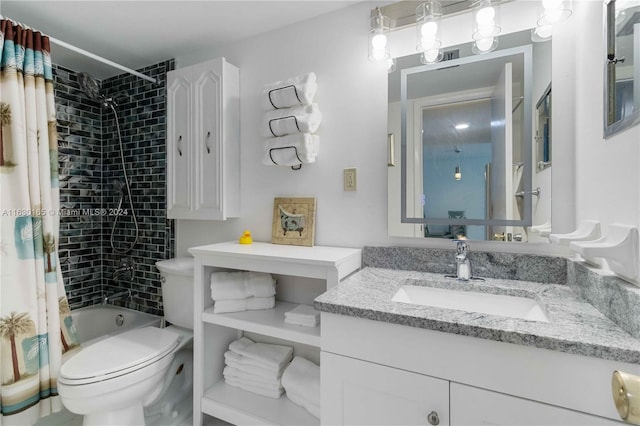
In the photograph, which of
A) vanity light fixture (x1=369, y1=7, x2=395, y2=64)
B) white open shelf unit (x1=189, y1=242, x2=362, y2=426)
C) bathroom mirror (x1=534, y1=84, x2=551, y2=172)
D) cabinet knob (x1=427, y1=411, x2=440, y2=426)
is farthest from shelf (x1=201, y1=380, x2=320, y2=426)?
vanity light fixture (x1=369, y1=7, x2=395, y2=64)

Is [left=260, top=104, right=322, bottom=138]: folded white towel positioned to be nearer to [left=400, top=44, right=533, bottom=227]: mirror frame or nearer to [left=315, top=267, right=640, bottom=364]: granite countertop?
[left=400, top=44, right=533, bottom=227]: mirror frame

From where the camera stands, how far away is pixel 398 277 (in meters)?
1.34

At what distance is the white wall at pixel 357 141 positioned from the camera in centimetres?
101

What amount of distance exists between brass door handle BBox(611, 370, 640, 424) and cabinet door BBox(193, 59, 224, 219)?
1.73 m

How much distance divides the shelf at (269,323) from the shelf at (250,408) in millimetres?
386

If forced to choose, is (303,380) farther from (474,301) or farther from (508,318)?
(508,318)

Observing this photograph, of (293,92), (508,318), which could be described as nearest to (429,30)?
(293,92)

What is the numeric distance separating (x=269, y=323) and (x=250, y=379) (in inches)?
15.9

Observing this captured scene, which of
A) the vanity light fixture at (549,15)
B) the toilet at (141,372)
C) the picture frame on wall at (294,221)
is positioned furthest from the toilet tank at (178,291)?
the vanity light fixture at (549,15)

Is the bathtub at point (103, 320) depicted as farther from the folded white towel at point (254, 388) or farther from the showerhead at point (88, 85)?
the showerhead at point (88, 85)

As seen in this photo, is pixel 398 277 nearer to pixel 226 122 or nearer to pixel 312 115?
pixel 312 115

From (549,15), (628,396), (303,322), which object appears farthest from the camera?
(303,322)

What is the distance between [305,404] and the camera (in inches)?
57.4

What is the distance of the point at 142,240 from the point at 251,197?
1057 millimetres
